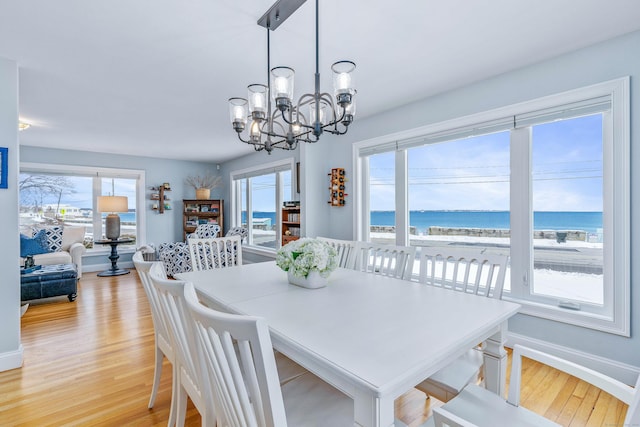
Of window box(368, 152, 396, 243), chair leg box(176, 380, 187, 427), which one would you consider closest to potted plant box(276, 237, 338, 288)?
chair leg box(176, 380, 187, 427)

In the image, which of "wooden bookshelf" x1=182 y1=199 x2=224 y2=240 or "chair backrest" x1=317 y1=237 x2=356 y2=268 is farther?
"wooden bookshelf" x1=182 y1=199 x2=224 y2=240

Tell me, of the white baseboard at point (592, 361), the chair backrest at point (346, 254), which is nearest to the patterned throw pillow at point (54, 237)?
the chair backrest at point (346, 254)

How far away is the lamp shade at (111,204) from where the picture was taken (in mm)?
5418

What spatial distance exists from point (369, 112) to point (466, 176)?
1316mm

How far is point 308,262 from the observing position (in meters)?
1.75

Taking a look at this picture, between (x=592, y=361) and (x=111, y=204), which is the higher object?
(x=111, y=204)

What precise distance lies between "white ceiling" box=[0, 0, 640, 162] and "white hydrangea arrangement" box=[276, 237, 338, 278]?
1.40m

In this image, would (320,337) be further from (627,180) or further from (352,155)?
(352,155)

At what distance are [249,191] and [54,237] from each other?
3.36 m

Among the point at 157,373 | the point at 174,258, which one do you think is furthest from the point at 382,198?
the point at 174,258

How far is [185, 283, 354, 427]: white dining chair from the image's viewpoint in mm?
728

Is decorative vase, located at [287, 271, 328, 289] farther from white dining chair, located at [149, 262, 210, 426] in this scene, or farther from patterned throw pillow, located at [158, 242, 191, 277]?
patterned throw pillow, located at [158, 242, 191, 277]

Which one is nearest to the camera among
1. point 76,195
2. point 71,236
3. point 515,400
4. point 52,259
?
point 515,400

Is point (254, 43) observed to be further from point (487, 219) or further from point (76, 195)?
point (76, 195)
